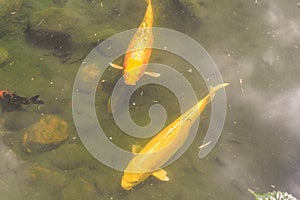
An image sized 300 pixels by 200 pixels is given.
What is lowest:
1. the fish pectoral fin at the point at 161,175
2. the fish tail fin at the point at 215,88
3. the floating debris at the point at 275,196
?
the fish pectoral fin at the point at 161,175

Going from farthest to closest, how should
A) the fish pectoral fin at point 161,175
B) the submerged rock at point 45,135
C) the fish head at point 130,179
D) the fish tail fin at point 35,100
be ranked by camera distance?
the fish tail fin at point 35,100, the submerged rock at point 45,135, the fish pectoral fin at point 161,175, the fish head at point 130,179

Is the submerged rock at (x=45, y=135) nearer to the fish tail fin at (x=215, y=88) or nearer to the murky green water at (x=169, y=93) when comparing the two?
the murky green water at (x=169, y=93)

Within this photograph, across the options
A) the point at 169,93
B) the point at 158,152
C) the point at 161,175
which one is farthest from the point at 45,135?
the point at 169,93

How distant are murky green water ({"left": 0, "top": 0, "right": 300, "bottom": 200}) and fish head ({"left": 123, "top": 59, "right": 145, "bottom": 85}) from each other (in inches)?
11.5

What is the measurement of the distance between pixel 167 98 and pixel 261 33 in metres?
2.20

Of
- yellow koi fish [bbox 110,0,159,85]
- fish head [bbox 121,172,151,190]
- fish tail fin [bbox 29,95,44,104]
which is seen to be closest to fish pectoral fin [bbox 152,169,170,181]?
fish head [bbox 121,172,151,190]

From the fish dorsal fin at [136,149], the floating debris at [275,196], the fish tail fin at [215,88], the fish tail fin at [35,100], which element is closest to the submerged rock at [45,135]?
the fish tail fin at [35,100]

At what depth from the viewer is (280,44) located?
23.2 feet

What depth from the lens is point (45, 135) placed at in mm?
5984

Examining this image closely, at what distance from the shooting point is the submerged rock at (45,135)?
19.6ft

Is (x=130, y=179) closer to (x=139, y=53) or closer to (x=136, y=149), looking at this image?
(x=136, y=149)

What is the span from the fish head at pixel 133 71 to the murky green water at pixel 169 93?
0.96 feet

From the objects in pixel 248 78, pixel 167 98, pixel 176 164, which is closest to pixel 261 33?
pixel 248 78

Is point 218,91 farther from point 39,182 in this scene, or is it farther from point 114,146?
point 39,182
